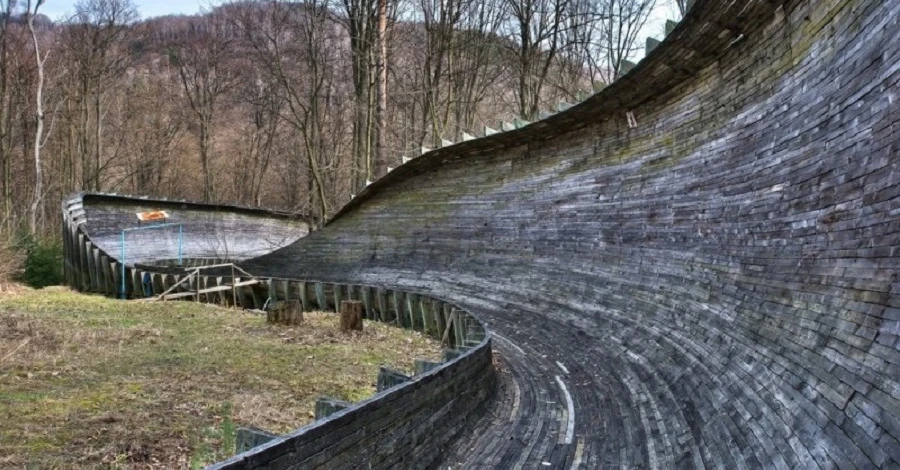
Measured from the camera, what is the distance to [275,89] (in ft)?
112

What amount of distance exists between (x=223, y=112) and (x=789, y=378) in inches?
1827

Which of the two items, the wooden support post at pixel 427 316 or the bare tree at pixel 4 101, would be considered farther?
the bare tree at pixel 4 101

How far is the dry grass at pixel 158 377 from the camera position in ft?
17.9

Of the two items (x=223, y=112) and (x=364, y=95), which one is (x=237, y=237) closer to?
(x=364, y=95)

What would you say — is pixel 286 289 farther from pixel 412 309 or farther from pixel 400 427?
pixel 400 427

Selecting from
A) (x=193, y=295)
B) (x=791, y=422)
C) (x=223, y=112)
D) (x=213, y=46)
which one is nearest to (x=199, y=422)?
(x=791, y=422)

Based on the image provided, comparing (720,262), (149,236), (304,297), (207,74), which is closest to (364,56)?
(304,297)

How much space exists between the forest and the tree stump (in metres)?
10.9

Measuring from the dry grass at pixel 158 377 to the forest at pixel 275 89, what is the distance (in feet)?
35.5

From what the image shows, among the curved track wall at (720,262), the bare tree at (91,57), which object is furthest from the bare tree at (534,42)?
the bare tree at (91,57)

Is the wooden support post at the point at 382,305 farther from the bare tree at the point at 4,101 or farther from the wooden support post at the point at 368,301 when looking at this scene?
the bare tree at the point at 4,101

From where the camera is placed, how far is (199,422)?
6.28m

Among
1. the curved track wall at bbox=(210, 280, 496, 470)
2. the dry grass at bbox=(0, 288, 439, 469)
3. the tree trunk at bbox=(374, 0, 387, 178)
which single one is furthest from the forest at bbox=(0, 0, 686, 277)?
the curved track wall at bbox=(210, 280, 496, 470)

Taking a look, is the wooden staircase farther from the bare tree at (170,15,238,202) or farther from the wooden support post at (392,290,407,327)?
the bare tree at (170,15,238,202)
